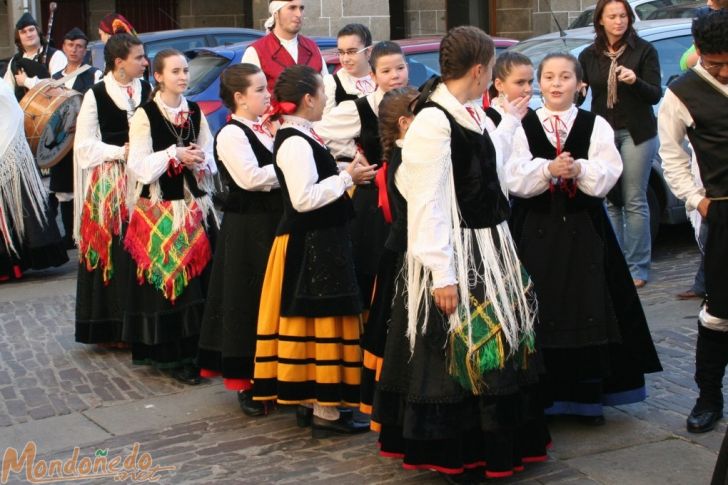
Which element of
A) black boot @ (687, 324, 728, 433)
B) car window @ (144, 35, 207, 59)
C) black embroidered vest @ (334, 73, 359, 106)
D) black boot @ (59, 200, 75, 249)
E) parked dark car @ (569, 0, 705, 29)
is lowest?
black boot @ (687, 324, 728, 433)

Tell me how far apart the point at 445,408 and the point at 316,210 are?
1.33 metres

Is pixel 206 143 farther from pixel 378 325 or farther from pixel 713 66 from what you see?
pixel 713 66

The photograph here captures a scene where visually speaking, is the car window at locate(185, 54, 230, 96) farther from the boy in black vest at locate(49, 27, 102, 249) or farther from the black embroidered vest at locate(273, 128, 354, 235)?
the black embroidered vest at locate(273, 128, 354, 235)

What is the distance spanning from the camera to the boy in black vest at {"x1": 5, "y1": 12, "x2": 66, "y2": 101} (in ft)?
38.0

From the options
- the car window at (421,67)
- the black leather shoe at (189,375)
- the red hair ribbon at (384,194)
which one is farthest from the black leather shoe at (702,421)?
the car window at (421,67)

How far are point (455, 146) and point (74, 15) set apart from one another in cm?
1951

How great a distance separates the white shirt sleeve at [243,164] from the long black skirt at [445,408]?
1.34 metres

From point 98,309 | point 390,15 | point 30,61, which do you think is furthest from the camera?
point 390,15

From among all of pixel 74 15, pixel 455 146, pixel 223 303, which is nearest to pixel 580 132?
pixel 455 146

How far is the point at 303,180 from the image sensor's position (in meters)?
5.64

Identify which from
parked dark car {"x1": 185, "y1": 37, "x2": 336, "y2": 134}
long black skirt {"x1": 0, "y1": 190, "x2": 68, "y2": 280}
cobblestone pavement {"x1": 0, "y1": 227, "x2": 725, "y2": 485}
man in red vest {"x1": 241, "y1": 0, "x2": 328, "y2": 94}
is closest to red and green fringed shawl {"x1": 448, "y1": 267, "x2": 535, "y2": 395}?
cobblestone pavement {"x1": 0, "y1": 227, "x2": 725, "y2": 485}

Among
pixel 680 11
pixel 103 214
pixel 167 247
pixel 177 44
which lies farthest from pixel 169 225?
pixel 177 44

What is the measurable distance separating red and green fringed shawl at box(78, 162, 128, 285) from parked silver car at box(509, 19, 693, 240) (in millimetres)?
3327

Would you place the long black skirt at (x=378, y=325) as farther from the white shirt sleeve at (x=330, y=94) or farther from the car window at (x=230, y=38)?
the car window at (x=230, y=38)
